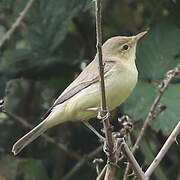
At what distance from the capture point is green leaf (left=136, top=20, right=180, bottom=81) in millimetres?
4285

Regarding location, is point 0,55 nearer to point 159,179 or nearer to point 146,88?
point 146,88

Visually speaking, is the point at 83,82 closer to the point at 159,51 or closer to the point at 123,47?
the point at 123,47

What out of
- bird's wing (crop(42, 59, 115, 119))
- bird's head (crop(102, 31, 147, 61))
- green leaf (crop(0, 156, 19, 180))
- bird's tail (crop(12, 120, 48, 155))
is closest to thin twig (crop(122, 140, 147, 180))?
bird's wing (crop(42, 59, 115, 119))

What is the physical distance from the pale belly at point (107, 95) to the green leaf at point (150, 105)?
56 centimetres

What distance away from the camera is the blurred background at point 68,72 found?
420 centimetres

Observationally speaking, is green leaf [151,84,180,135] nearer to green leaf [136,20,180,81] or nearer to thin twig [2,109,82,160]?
green leaf [136,20,180,81]

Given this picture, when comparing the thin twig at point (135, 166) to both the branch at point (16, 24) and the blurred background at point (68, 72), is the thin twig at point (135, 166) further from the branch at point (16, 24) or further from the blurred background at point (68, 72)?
the branch at point (16, 24)

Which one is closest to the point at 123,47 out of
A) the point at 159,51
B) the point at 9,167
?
the point at 159,51

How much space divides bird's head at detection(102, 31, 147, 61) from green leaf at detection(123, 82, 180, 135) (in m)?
0.44

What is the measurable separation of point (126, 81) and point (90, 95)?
261mm

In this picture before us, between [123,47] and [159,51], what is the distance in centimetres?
79

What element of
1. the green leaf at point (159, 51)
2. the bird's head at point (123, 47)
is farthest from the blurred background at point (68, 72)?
the bird's head at point (123, 47)

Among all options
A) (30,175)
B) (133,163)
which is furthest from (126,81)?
(30,175)

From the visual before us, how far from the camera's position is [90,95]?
327 cm
